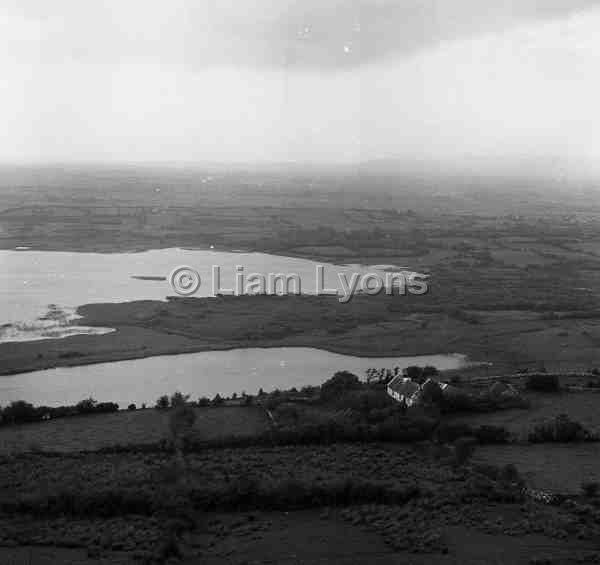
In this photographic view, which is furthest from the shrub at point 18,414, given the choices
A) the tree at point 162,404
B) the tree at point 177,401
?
the tree at point 177,401

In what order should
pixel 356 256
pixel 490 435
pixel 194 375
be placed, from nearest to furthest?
pixel 490 435
pixel 194 375
pixel 356 256

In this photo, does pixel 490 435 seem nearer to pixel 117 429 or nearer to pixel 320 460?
pixel 320 460

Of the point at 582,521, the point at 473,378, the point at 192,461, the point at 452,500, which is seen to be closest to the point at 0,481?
the point at 192,461

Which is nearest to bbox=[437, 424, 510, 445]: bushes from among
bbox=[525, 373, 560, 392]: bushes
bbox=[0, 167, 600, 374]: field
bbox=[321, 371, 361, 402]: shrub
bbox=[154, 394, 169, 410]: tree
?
bbox=[321, 371, 361, 402]: shrub

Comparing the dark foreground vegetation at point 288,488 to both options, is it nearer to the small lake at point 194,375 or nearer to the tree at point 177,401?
the tree at point 177,401

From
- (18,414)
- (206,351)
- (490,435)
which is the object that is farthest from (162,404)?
(490,435)

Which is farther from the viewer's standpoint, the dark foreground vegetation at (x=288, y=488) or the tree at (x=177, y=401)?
the tree at (x=177, y=401)

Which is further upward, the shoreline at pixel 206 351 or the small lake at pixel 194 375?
the shoreline at pixel 206 351

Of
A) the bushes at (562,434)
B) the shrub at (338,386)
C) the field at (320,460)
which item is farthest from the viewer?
the shrub at (338,386)

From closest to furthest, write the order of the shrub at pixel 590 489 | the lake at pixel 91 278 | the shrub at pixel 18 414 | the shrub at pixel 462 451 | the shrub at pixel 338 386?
1. the shrub at pixel 590 489
2. the shrub at pixel 462 451
3. the shrub at pixel 18 414
4. the shrub at pixel 338 386
5. the lake at pixel 91 278
